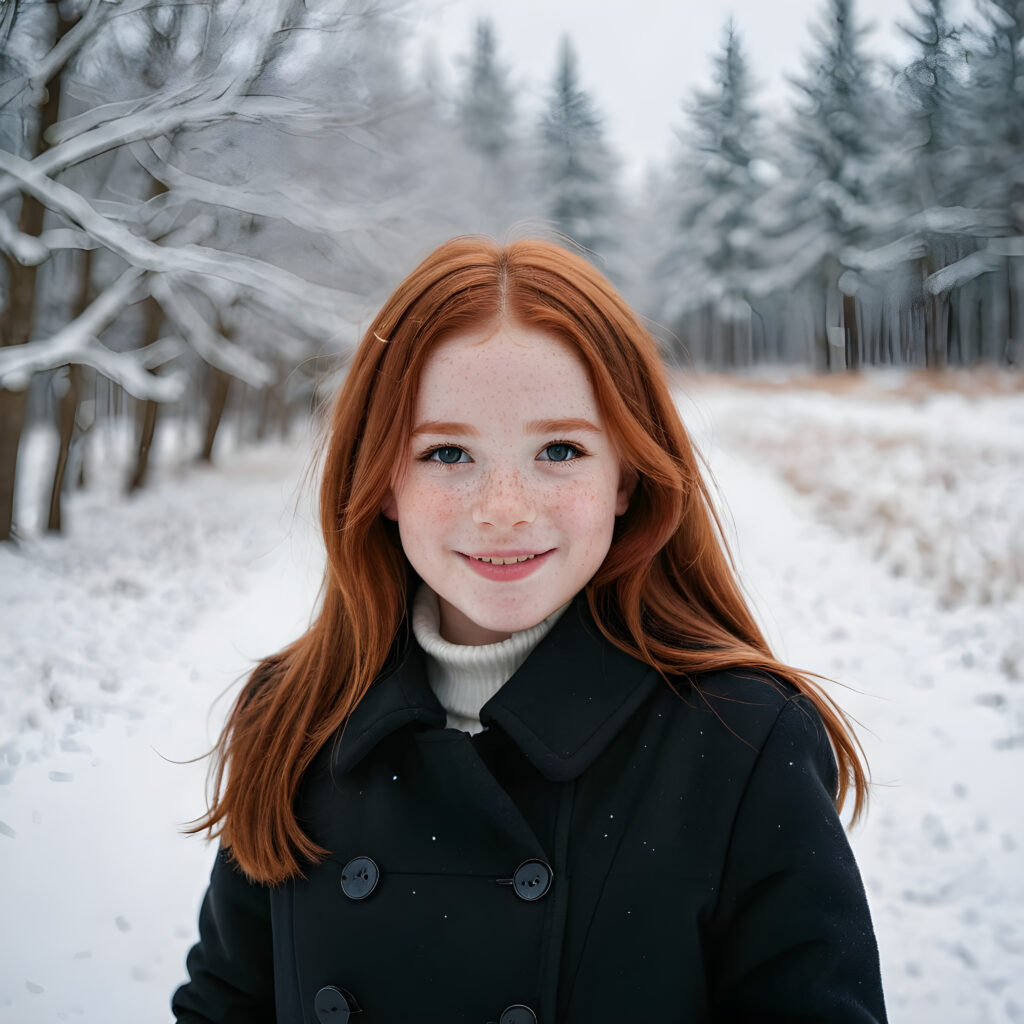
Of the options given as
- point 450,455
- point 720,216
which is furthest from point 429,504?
point 720,216

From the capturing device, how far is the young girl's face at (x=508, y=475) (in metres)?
1.22

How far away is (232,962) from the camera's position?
1421 mm

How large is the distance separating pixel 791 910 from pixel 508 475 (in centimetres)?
75

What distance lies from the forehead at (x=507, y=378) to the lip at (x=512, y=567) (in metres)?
0.22

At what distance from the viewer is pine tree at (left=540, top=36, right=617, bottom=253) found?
7.14 meters

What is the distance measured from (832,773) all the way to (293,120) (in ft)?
13.9

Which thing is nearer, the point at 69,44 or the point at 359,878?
the point at 359,878

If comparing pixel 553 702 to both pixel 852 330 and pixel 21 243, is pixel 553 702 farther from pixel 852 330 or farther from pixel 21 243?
pixel 852 330

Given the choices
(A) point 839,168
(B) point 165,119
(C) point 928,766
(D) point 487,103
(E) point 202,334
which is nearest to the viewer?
(C) point 928,766

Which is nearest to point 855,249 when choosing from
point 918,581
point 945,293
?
point 945,293

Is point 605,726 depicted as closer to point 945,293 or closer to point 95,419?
point 945,293

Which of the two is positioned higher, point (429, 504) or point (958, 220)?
point (958, 220)

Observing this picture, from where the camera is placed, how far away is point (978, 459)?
16.7ft

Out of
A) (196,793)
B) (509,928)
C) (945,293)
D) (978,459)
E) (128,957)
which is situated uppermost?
(945,293)
